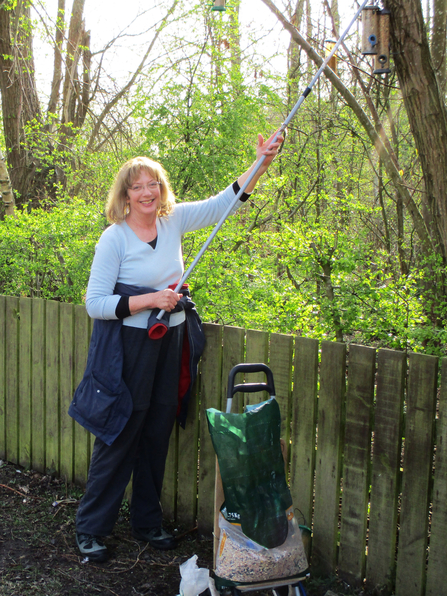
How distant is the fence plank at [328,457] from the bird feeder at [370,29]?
84.4 inches

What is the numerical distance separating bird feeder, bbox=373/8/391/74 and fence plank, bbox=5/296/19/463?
3001 millimetres

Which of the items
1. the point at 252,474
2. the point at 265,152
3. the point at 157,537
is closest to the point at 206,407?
the point at 157,537

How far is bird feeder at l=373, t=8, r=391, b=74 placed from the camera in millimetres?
3461

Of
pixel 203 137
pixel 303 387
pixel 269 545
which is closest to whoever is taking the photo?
pixel 269 545

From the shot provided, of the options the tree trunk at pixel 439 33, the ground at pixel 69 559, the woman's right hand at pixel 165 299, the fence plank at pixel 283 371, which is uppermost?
the tree trunk at pixel 439 33

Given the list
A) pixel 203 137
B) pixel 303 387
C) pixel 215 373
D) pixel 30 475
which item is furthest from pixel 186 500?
pixel 203 137

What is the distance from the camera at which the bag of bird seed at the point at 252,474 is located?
86.2 inches

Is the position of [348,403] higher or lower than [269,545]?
higher

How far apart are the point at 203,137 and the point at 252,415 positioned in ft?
10.2

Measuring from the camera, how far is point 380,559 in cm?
246

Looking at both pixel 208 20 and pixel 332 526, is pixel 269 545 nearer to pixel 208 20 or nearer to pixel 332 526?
pixel 332 526

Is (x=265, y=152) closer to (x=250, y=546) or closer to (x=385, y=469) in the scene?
(x=385, y=469)

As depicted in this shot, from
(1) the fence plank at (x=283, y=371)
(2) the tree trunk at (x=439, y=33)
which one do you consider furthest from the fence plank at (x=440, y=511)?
(2) the tree trunk at (x=439, y=33)

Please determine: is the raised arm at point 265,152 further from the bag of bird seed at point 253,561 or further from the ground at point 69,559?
the ground at point 69,559
